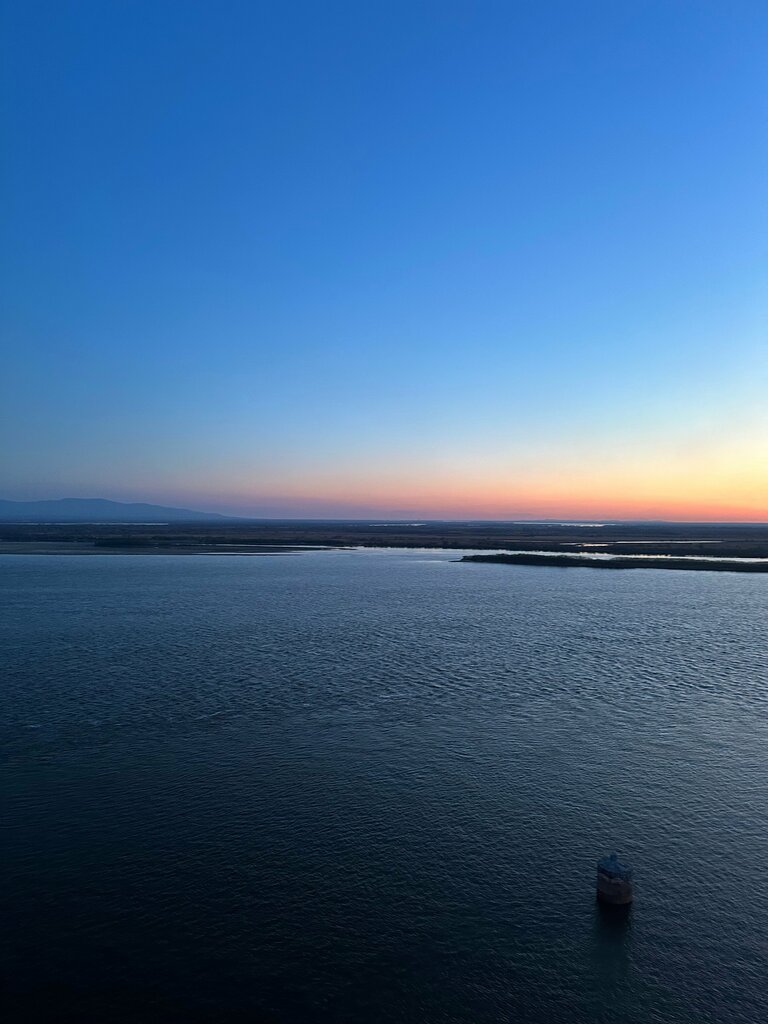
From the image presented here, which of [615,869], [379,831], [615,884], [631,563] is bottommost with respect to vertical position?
[379,831]

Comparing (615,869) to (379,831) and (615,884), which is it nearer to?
(615,884)

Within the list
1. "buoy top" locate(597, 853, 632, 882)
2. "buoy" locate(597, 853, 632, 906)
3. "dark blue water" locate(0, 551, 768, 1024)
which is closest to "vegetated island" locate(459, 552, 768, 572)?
"dark blue water" locate(0, 551, 768, 1024)

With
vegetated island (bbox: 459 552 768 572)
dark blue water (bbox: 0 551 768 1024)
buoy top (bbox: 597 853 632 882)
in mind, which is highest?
vegetated island (bbox: 459 552 768 572)

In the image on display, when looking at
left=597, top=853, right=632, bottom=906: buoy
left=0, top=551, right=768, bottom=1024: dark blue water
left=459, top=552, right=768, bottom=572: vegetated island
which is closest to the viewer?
left=0, top=551, right=768, bottom=1024: dark blue water

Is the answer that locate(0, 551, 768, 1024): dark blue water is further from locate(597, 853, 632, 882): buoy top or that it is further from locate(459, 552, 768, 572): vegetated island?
locate(459, 552, 768, 572): vegetated island

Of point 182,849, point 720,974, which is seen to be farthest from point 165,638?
point 720,974

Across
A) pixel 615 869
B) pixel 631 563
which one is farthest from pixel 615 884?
pixel 631 563

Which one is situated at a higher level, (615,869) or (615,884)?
(615,869)

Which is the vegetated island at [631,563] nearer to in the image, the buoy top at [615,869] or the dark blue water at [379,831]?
the dark blue water at [379,831]

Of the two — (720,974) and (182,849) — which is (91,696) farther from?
(720,974)
